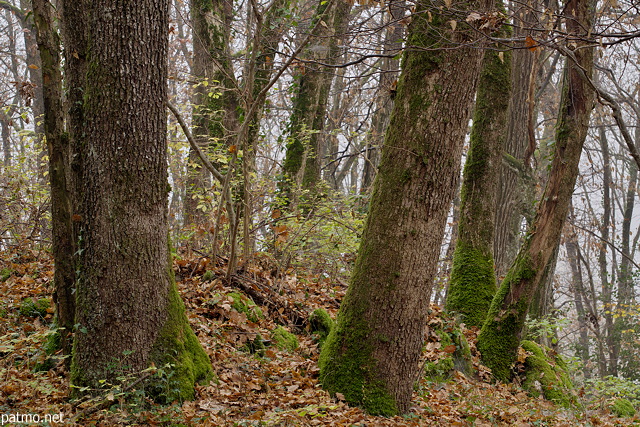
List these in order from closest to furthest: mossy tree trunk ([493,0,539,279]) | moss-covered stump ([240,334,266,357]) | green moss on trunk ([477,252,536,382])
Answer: moss-covered stump ([240,334,266,357]), green moss on trunk ([477,252,536,382]), mossy tree trunk ([493,0,539,279])

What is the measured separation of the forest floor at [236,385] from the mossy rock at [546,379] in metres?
0.25

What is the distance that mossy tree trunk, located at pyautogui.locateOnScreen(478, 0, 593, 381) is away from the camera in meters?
7.10

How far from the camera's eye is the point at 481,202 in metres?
8.29

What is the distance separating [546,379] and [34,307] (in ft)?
22.1

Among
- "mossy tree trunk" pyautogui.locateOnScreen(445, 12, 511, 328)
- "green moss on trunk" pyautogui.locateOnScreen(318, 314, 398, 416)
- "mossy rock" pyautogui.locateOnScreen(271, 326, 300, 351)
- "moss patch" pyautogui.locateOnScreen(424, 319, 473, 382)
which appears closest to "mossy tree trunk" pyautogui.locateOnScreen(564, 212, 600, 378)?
"mossy tree trunk" pyautogui.locateOnScreen(445, 12, 511, 328)

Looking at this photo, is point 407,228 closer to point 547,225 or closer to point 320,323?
point 320,323

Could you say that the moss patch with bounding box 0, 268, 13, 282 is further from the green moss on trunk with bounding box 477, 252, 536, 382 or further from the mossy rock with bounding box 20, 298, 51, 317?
the green moss on trunk with bounding box 477, 252, 536, 382

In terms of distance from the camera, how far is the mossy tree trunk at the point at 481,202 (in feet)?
26.6

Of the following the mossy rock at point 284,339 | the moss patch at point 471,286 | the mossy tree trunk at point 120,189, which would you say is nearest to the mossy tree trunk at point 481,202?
the moss patch at point 471,286

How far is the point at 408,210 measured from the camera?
464 cm

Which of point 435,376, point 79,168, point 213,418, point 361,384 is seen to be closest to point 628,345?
point 435,376

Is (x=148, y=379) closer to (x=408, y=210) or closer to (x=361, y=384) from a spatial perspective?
(x=361, y=384)

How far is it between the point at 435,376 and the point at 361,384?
1.96 metres

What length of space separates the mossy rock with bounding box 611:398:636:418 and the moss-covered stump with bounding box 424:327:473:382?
85.4 inches
